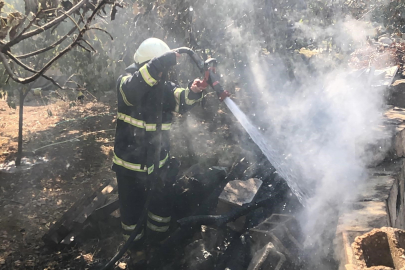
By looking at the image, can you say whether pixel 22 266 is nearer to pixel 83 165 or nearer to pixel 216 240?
pixel 216 240

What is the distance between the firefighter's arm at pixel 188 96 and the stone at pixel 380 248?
210 centimetres

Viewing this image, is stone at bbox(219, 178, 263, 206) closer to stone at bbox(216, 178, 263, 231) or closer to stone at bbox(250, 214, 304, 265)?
stone at bbox(216, 178, 263, 231)

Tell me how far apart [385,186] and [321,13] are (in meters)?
4.98

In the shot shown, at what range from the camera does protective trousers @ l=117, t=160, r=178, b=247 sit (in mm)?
3246

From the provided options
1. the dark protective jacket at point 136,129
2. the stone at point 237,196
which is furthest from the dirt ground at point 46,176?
the stone at point 237,196

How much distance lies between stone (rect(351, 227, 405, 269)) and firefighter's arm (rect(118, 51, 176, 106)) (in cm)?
207

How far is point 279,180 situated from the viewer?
3.56 meters

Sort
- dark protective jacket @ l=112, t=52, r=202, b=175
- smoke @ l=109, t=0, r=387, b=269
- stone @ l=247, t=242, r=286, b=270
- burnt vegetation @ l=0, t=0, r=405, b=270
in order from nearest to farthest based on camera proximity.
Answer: stone @ l=247, t=242, r=286, b=270 < burnt vegetation @ l=0, t=0, r=405, b=270 < smoke @ l=109, t=0, r=387, b=269 < dark protective jacket @ l=112, t=52, r=202, b=175

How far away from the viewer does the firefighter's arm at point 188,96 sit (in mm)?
3251

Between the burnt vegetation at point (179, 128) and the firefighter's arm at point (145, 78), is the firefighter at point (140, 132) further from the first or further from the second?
the burnt vegetation at point (179, 128)

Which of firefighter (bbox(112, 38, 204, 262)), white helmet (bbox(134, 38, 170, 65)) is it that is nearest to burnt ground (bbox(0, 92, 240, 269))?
firefighter (bbox(112, 38, 204, 262))

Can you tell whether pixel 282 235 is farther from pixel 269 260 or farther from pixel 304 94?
pixel 304 94

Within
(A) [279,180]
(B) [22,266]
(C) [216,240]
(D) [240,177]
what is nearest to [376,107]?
Answer: (A) [279,180]

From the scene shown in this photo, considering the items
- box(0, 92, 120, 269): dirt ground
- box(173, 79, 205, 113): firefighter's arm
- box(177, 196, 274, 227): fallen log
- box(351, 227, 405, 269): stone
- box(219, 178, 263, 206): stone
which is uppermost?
box(173, 79, 205, 113): firefighter's arm
